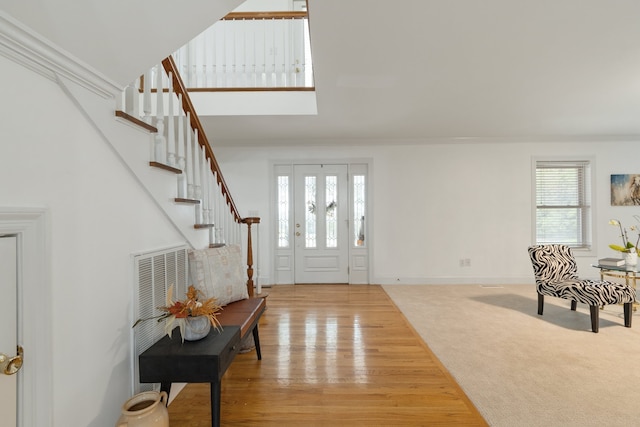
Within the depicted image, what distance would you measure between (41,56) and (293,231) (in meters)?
4.37

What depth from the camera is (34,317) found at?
3.93ft

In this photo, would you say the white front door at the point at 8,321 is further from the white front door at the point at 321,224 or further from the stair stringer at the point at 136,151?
the white front door at the point at 321,224

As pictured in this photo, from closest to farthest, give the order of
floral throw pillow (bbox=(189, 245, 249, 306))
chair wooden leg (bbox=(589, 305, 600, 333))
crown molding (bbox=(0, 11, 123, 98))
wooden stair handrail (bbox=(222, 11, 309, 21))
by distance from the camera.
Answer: crown molding (bbox=(0, 11, 123, 98)) < floral throw pillow (bbox=(189, 245, 249, 306)) < chair wooden leg (bbox=(589, 305, 600, 333)) < wooden stair handrail (bbox=(222, 11, 309, 21))

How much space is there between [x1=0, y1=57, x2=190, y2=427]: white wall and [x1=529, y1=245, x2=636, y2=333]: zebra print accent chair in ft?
13.9

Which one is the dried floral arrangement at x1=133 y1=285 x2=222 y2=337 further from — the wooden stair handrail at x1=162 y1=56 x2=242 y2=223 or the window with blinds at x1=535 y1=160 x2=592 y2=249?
the window with blinds at x1=535 y1=160 x2=592 y2=249

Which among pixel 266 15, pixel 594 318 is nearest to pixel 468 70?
pixel 266 15

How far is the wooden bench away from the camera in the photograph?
2148 millimetres

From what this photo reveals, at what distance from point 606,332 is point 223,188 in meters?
4.26

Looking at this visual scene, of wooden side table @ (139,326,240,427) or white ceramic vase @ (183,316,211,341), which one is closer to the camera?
wooden side table @ (139,326,240,427)

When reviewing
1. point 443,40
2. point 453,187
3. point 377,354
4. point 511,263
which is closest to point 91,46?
point 443,40

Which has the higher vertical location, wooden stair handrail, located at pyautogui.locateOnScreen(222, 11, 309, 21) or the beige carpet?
wooden stair handrail, located at pyautogui.locateOnScreen(222, 11, 309, 21)

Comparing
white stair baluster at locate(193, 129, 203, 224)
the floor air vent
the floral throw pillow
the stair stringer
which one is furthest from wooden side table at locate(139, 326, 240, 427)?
white stair baluster at locate(193, 129, 203, 224)

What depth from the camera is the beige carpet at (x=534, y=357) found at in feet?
6.51

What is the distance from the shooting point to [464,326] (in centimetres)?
341
